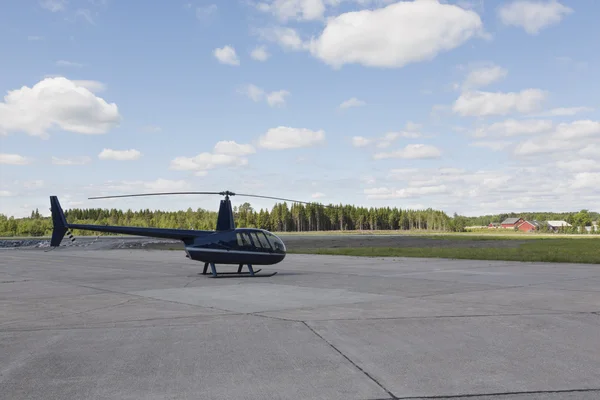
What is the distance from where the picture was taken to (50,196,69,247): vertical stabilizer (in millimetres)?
21984

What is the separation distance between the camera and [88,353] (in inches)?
301

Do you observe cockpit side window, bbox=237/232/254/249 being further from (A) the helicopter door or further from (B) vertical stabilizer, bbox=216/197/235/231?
(B) vertical stabilizer, bbox=216/197/235/231

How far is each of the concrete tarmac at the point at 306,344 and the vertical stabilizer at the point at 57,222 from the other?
20.4 ft

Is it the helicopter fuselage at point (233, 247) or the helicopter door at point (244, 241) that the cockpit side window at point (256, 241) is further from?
the helicopter door at point (244, 241)

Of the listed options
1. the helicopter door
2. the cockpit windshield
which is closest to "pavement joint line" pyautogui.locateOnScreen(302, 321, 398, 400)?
the helicopter door

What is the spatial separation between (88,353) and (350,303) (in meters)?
6.89

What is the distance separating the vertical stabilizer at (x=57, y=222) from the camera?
2198 centimetres

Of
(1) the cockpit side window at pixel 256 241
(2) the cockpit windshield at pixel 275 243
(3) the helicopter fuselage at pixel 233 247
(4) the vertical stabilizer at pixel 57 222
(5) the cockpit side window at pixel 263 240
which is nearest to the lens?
(3) the helicopter fuselage at pixel 233 247

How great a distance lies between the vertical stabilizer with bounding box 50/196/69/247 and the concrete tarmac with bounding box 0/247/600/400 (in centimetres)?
622

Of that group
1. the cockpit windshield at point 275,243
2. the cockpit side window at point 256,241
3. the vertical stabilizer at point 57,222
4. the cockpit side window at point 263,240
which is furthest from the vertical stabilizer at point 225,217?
the vertical stabilizer at point 57,222

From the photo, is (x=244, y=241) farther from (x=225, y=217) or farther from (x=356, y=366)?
(x=356, y=366)

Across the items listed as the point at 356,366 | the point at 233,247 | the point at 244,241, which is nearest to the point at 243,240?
the point at 244,241

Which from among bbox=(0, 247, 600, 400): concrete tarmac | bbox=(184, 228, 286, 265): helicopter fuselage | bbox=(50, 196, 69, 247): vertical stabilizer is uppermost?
bbox=(50, 196, 69, 247): vertical stabilizer

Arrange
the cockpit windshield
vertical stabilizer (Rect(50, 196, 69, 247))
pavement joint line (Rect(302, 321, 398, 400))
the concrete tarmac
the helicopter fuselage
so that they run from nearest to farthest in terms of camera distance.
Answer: pavement joint line (Rect(302, 321, 398, 400))
the concrete tarmac
the helicopter fuselage
the cockpit windshield
vertical stabilizer (Rect(50, 196, 69, 247))
